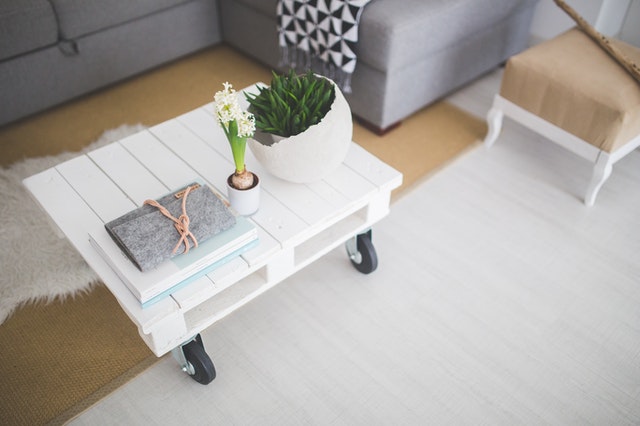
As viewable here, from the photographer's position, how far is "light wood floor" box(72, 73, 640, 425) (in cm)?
143

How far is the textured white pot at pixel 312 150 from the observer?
137cm

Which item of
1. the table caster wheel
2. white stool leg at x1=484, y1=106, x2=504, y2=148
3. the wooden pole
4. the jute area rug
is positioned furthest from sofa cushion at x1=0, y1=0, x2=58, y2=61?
the wooden pole

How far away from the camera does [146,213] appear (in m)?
1.30

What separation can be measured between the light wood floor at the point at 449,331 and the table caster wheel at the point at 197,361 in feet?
0.16

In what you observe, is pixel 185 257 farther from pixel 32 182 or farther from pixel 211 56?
pixel 211 56

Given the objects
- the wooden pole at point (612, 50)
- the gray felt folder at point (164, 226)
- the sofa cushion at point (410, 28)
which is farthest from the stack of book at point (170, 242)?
the wooden pole at point (612, 50)

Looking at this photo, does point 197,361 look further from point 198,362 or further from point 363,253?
point 363,253

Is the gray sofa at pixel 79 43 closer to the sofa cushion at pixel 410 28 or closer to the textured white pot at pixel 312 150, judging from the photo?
the sofa cushion at pixel 410 28

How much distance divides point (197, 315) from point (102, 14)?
1433mm

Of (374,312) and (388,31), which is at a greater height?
(388,31)

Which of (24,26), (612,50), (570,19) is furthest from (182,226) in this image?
(570,19)

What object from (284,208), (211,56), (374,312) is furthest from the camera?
(211,56)

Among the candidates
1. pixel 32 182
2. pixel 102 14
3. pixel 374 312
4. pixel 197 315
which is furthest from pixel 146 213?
pixel 102 14

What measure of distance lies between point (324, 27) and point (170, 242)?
113 centimetres
